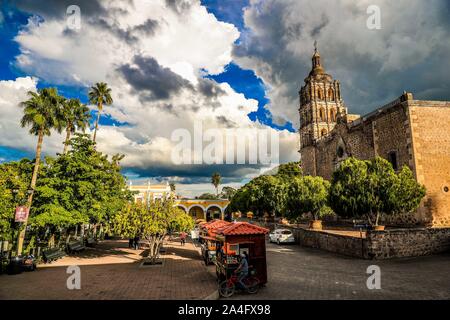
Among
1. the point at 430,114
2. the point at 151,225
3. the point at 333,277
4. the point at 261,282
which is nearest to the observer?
the point at 261,282

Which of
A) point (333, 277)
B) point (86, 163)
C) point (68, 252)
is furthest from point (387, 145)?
point (68, 252)

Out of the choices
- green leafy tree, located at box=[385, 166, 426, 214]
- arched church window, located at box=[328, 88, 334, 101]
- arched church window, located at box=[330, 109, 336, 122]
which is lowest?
green leafy tree, located at box=[385, 166, 426, 214]

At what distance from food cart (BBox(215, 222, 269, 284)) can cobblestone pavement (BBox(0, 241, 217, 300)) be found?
3.52 ft

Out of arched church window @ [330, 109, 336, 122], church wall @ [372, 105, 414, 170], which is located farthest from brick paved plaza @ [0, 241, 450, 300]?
arched church window @ [330, 109, 336, 122]

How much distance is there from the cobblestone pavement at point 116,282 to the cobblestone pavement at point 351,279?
246 cm

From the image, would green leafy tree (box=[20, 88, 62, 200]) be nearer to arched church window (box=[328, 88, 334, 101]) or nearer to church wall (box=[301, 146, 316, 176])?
church wall (box=[301, 146, 316, 176])

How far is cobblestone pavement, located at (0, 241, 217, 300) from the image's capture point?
9.95 metres

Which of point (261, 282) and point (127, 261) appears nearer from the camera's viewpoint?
point (261, 282)

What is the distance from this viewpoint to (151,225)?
1584 centimetres

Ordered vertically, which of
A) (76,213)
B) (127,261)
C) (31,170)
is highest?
(31,170)

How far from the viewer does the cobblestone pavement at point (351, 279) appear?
962 centimetres

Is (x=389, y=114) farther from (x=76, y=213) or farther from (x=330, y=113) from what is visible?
(x=76, y=213)

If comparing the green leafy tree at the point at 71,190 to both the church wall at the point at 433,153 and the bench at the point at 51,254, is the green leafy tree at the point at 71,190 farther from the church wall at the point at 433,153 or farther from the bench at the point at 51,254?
the church wall at the point at 433,153

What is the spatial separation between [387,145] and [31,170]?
1238 inches
